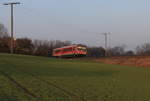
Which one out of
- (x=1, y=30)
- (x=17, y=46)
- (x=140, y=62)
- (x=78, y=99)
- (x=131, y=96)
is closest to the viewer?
(x=78, y=99)

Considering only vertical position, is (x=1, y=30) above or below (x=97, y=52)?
above

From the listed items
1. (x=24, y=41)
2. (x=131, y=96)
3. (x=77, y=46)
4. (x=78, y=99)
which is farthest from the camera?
(x=24, y=41)

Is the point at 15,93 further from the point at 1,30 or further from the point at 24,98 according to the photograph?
the point at 1,30

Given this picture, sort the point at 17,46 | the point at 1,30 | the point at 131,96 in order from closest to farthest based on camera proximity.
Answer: the point at 131,96 < the point at 17,46 < the point at 1,30

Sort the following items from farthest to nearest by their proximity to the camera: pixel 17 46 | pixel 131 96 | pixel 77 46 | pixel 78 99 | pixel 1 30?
pixel 1 30, pixel 17 46, pixel 77 46, pixel 131 96, pixel 78 99

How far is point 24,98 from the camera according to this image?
10.1 meters

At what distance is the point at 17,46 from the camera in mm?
93062

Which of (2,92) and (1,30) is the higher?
(1,30)

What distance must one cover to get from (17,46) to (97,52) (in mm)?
54198

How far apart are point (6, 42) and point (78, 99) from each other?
8882 centimetres

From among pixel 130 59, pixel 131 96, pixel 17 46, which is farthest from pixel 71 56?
pixel 131 96

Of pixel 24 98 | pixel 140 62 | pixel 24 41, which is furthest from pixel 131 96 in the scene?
pixel 24 41

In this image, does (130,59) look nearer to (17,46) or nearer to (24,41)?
(17,46)

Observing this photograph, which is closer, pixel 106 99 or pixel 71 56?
pixel 106 99
